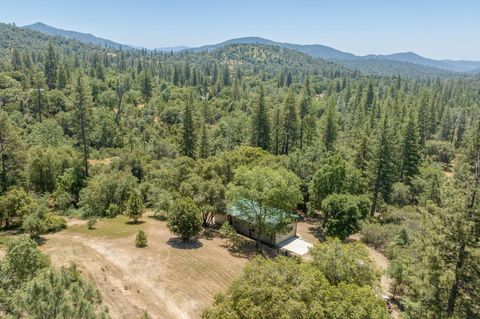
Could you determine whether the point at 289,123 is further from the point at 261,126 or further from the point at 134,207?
the point at 134,207

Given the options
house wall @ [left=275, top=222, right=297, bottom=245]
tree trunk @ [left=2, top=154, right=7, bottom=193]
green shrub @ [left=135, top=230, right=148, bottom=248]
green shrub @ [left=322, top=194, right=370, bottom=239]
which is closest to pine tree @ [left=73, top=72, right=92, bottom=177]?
tree trunk @ [left=2, top=154, right=7, bottom=193]

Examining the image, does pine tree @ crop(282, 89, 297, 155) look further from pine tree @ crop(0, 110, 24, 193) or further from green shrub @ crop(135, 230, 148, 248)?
pine tree @ crop(0, 110, 24, 193)

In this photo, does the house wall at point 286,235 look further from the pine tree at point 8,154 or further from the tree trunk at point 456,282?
the pine tree at point 8,154

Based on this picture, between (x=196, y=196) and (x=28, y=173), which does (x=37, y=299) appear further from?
(x=28, y=173)

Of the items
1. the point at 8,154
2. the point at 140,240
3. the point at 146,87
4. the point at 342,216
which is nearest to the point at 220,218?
the point at 140,240

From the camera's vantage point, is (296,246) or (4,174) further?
(4,174)
